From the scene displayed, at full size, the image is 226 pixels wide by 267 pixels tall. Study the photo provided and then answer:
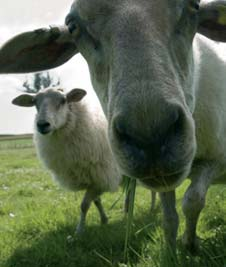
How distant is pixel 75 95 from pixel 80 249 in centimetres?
360

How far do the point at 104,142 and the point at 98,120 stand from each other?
521 mm

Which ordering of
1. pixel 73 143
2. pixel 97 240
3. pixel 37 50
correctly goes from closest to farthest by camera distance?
pixel 37 50, pixel 97 240, pixel 73 143

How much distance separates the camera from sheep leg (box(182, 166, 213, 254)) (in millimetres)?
3607

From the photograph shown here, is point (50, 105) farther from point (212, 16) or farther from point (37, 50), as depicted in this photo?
point (212, 16)

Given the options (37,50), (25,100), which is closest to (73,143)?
(25,100)

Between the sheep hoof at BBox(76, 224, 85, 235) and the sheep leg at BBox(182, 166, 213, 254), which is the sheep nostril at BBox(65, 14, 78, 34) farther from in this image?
the sheep hoof at BBox(76, 224, 85, 235)

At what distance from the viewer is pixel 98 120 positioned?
8.01 metres

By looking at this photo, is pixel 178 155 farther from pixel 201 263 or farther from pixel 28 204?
pixel 28 204

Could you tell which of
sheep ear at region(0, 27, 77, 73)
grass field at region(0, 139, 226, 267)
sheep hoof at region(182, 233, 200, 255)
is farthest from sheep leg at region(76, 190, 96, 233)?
sheep ear at region(0, 27, 77, 73)

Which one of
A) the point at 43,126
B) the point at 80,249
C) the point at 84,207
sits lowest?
the point at 84,207

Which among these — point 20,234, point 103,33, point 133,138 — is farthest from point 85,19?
point 20,234

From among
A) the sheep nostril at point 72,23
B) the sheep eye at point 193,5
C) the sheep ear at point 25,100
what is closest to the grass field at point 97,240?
the sheep nostril at point 72,23

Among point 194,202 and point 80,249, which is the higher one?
point 194,202

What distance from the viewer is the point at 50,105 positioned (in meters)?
7.64
